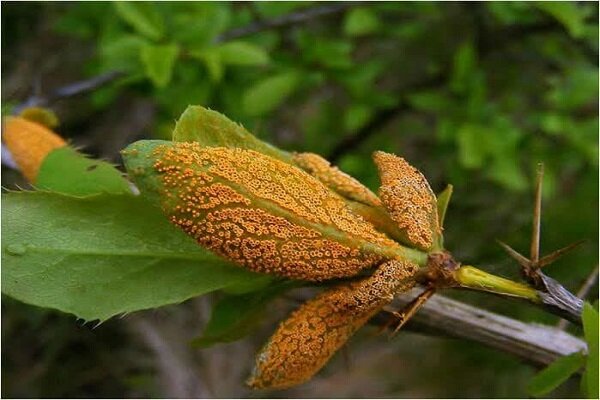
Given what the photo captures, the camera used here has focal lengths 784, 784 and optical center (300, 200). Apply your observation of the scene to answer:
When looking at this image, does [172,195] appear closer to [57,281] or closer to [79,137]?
[57,281]

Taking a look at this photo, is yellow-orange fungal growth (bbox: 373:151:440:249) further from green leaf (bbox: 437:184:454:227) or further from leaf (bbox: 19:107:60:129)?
leaf (bbox: 19:107:60:129)

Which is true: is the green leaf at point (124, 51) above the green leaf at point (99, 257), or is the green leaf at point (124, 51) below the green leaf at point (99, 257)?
A: above

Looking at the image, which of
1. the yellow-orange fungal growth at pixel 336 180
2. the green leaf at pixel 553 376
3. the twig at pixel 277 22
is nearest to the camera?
the yellow-orange fungal growth at pixel 336 180

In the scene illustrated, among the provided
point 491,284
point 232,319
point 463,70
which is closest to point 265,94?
point 463,70

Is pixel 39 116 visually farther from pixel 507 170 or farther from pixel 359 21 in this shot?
pixel 507 170

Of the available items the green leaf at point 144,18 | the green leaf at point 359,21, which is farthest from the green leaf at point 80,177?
the green leaf at point 359,21

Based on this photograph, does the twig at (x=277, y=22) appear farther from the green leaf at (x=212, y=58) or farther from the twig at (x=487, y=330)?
the twig at (x=487, y=330)
